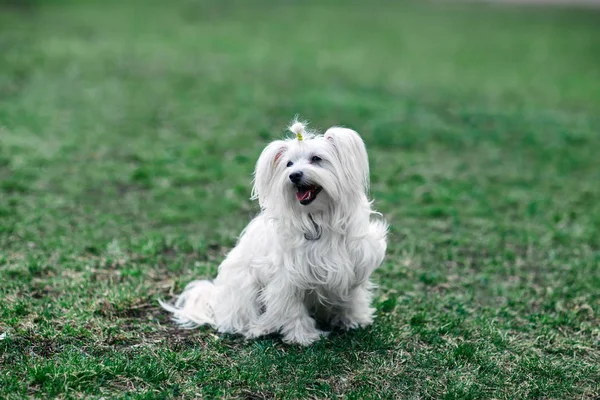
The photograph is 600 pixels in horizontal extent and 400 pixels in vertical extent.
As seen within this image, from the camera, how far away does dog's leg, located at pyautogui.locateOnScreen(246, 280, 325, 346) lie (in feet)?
16.3

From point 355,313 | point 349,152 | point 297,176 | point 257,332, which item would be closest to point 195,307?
point 257,332

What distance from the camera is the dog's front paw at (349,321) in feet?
17.3

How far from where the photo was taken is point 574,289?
6.21m

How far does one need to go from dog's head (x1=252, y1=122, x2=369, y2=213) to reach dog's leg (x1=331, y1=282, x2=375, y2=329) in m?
0.83

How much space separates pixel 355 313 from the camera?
207 inches

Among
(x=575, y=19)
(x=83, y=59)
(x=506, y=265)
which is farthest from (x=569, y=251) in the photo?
(x=575, y=19)

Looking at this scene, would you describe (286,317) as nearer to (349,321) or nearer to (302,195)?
(349,321)

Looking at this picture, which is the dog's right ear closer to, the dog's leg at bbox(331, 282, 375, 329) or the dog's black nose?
the dog's black nose

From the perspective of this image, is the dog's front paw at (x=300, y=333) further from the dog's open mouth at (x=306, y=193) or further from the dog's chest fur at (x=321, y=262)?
the dog's open mouth at (x=306, y=193)

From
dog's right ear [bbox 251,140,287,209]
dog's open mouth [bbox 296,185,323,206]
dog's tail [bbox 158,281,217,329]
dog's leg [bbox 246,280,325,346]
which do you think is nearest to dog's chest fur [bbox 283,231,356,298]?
dog's leg [bbox 246,280,325,346]

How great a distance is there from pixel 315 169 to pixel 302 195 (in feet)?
0.69

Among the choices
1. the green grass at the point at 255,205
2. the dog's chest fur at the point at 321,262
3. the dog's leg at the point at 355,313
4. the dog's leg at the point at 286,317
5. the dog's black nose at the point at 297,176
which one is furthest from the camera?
the dog's leg at the point at 355,313

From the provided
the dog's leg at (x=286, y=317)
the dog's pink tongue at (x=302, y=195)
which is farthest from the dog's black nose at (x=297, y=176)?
the dog's leg at (x=286, y=317)

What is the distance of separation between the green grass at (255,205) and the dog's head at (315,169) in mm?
1094
